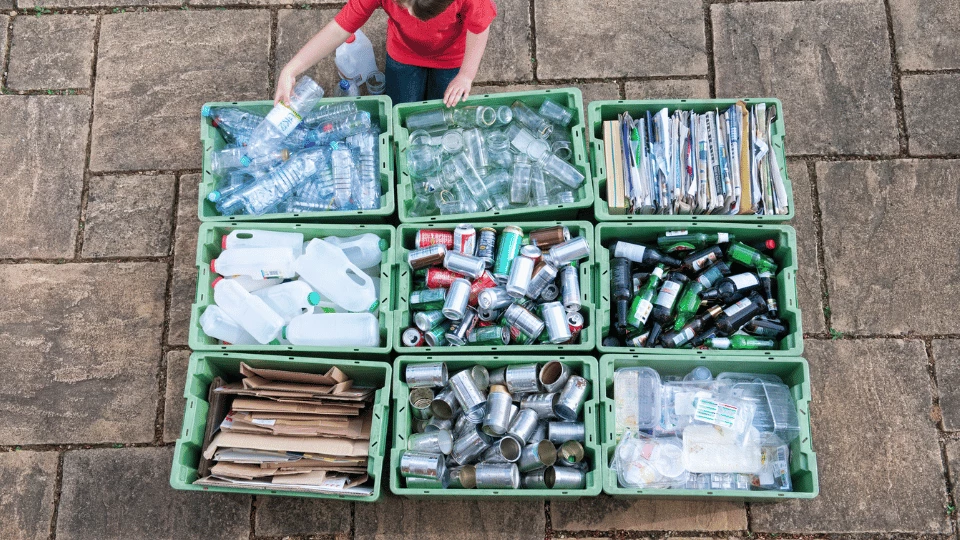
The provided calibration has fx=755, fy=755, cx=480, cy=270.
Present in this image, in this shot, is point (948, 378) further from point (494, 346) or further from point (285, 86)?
point (285, 86)

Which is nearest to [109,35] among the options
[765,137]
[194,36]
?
[194,36]

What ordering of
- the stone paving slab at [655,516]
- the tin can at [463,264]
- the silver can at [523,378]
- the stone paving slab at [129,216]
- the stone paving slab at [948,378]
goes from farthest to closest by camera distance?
the stone paving slab at [129,216], the stone paving slab at [948,378], the stone paving slab at [655,516], the tin can at [463,264], the silver can at [523,378]

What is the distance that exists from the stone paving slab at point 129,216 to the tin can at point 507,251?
6.44 feet

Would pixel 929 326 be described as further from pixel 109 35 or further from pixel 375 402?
pixel 109 35

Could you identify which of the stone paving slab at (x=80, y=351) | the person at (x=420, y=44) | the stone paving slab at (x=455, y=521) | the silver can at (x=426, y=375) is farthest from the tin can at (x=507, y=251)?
the stone paving slab at (x=80, y=351)

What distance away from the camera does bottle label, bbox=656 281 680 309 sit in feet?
11.4

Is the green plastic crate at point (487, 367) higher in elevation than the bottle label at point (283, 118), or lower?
lower

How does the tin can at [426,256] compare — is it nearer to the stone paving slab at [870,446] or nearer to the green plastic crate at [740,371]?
the green plastic crate at [740,371]

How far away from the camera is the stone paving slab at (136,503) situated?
12.6ft

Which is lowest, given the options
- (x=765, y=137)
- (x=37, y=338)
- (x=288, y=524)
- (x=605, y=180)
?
(x=288, y=524)

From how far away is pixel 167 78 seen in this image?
4496mm

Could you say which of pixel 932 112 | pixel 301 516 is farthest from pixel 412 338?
pixel 932 112

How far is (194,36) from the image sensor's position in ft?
15.0

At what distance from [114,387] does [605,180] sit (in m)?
2.79
